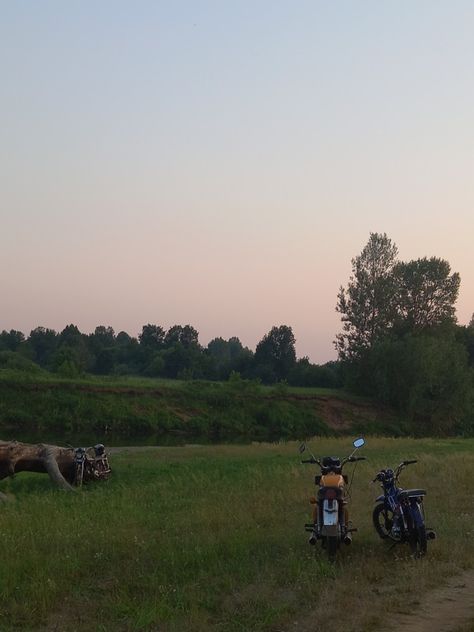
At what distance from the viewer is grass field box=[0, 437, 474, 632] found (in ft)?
21.7

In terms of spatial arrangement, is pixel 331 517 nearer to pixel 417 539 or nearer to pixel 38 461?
pixel 417 539

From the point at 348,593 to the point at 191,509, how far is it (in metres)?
5.36

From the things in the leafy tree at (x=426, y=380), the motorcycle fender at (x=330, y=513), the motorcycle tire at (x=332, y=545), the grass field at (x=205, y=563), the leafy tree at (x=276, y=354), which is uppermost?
the leafy tree at (x=276, y=354)

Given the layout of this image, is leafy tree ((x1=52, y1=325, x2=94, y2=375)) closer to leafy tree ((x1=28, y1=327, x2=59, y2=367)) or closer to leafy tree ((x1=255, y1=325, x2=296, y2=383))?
leafy tree ((x1=28, y1=327, x2=59, y2=367))

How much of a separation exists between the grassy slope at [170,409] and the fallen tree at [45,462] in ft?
97.7

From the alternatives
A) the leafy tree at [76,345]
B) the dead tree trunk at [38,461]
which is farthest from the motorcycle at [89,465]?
the leafy tree at [76,345]

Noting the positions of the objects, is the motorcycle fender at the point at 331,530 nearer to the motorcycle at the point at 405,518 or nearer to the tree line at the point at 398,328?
the motorcycle at the point at 405,518

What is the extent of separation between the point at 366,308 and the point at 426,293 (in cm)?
627

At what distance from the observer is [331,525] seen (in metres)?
8.53

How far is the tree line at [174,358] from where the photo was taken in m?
91.7

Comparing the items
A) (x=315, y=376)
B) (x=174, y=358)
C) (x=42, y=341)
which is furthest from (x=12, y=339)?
(x=315, y=376)

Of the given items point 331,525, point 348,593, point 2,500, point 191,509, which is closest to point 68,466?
point 2,500

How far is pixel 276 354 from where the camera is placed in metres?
111

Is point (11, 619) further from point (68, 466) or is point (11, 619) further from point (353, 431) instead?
point (353, 431)
